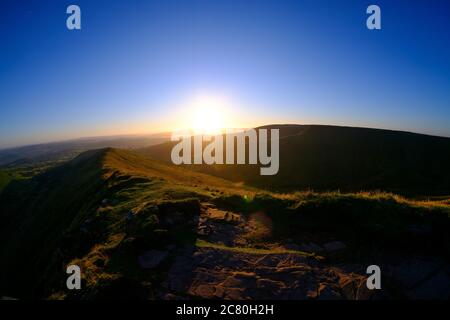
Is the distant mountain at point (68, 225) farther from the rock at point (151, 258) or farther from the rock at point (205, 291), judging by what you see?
the rock at point (205, 291)

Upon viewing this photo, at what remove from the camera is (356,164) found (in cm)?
7569

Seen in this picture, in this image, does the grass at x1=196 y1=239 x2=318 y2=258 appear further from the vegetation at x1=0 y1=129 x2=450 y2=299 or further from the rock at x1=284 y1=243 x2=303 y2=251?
the rock at x1=284 y1=243 x2=303 y2=251

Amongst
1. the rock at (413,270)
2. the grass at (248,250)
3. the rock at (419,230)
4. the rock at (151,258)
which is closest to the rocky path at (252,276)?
the grass at (248,250)

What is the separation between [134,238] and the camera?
10078 millimetres

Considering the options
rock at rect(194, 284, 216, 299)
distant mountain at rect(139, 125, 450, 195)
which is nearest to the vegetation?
rock at rect(194, 284, 216, 299)

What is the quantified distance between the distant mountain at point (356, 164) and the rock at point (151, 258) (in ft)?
160

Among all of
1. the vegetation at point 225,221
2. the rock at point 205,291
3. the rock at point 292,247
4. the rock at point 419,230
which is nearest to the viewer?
the rock at point 205,291

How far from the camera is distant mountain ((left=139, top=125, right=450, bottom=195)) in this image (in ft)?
210

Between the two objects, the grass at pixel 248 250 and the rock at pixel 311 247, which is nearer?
the grass at pixel 248 250

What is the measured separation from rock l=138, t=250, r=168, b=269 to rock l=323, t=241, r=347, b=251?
19.3 ft

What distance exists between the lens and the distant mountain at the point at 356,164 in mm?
63997

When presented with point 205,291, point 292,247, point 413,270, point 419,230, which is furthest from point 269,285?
point 419,230

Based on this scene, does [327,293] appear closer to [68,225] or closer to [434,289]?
[434,289]
